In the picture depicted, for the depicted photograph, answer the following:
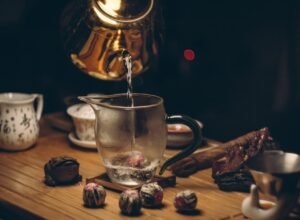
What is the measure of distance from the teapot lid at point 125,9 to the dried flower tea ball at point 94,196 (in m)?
0.58

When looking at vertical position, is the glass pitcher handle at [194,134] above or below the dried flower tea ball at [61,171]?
above

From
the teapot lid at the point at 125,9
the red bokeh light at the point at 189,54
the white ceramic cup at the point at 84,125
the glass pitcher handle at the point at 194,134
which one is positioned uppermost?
the teapot lid at the point at 125,9

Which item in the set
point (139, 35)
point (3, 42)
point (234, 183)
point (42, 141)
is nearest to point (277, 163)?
point (234, 183)

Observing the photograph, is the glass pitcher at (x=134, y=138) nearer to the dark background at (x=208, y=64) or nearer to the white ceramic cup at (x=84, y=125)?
the white ceramic cup at (x=84, y=125)

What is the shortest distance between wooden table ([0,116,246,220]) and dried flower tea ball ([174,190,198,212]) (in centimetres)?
2

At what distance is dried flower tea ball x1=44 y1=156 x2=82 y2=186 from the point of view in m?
1.61

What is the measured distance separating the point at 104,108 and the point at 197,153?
1.07 ft

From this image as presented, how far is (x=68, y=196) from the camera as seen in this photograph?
155cm

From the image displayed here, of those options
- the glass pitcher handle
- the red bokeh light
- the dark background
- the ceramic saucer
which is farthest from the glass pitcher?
the red bokeh light

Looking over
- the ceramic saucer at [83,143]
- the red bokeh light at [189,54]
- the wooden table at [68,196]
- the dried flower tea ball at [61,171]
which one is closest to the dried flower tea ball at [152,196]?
the wooden table at [68,196]

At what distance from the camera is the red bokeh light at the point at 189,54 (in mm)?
2271

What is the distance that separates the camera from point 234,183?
5.24 ft

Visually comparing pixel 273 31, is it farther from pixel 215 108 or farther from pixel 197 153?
pixel 197 153

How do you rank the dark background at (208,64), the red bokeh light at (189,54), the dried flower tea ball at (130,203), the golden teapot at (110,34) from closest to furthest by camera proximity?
the dried flower tea ball at (130,203) < the golden teapot at (110,34) < the dark background at (208,64) < the red bokeh light at (189,54)
